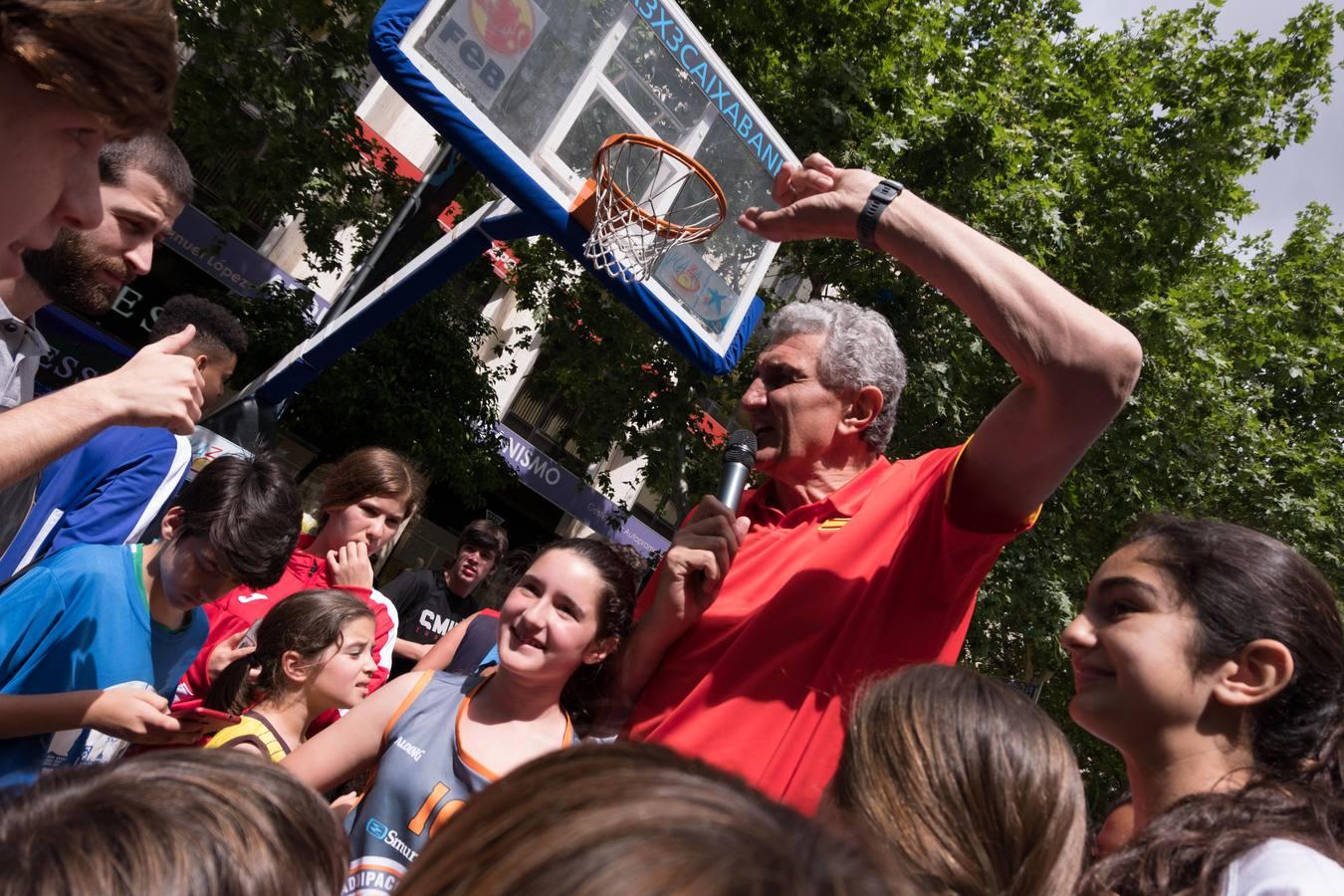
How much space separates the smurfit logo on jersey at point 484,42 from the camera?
5.03 metres

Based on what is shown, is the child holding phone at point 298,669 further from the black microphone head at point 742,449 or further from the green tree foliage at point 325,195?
the green tree foliage at point 325,195

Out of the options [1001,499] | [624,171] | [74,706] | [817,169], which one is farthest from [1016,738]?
[624,171]

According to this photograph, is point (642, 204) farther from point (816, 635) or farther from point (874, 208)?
point (816, 635)

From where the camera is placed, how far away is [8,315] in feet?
8.85

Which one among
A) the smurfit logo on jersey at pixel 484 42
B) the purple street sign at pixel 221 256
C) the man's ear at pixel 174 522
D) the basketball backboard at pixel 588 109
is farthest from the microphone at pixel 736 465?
the purple street sign at pixel 221 256

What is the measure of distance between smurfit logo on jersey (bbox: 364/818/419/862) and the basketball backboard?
12.5 ft

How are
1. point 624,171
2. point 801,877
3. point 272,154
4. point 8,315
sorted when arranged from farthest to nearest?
point 272,154, point 624,171, point 8,315, point 801,877

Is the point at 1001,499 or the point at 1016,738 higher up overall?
the point at 1001,499

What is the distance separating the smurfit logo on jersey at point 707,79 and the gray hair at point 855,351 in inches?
142

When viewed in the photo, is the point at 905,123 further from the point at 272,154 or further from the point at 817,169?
the point at 817,169

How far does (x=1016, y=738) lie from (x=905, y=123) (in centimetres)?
990

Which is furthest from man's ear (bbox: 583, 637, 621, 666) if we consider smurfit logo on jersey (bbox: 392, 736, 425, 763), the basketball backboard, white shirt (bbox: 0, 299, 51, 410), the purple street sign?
the purple street sign

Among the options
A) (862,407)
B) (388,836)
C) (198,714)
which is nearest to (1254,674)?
(862,407)

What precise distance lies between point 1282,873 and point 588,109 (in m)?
5.01
